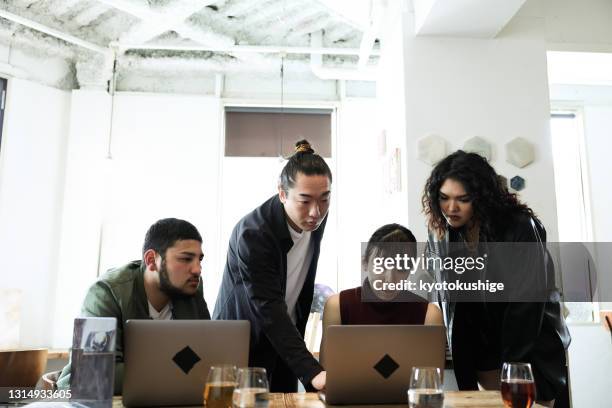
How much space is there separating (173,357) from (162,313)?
0.74 m

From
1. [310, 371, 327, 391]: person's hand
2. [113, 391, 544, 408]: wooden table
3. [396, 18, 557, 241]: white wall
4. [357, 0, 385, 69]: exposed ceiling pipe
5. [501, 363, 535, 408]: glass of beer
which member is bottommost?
[113, 391, 544, 408]: wooden table

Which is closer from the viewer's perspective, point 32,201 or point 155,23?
point 155,23

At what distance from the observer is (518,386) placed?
106 cm

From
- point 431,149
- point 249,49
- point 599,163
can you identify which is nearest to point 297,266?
point 431,149

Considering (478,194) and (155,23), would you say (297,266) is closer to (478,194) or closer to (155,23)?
(478,194)

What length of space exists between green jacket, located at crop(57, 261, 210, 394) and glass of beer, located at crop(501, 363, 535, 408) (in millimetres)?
1003

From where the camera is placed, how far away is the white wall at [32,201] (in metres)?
4.21

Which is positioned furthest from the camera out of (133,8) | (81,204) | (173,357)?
(81,204)

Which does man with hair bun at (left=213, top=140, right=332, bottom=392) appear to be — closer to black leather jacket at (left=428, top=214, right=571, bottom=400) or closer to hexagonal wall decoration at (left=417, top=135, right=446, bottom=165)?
black leather jacket at (left=428, top=214, right=571, bottom=400)

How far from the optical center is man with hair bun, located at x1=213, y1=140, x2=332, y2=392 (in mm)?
1674

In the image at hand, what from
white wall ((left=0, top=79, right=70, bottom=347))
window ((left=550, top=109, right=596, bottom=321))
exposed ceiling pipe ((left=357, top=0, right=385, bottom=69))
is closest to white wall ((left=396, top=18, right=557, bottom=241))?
exposed ceiling pipe ((left=357, top=0, right=385, bottom=69))

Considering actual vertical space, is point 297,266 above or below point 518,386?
above

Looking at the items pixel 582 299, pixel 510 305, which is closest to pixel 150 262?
pixel 510 305

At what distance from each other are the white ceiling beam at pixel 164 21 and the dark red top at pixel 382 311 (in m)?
2.49
